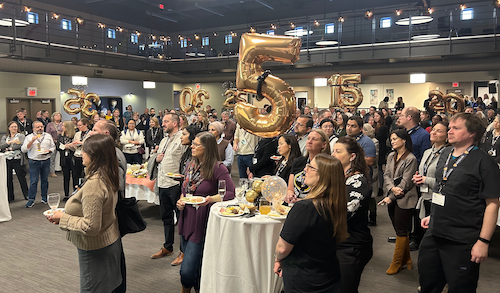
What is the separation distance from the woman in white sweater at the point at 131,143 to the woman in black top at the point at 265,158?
12.8 feet

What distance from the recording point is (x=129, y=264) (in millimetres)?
4047

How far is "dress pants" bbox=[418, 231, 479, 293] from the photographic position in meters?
2.29

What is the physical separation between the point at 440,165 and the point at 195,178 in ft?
6.20

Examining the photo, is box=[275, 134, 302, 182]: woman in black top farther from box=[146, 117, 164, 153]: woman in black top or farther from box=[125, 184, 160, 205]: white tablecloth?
box=[146, 117, 164, 153]: woman in black top

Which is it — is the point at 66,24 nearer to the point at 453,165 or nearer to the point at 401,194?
the point at 401,194

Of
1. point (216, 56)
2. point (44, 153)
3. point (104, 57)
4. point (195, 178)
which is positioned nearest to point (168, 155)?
point (195, 178)

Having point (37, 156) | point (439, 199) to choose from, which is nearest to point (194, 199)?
point (439, 199)

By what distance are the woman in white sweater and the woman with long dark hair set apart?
4951mm

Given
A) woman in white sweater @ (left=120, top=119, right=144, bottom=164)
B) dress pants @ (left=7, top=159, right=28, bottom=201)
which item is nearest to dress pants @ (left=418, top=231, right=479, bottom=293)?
woman in white sweater @ (left=120, top=119, right=144, bottom=164)

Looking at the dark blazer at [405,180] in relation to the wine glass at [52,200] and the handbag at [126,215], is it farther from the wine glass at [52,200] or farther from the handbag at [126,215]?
the wine glass at [52,200]

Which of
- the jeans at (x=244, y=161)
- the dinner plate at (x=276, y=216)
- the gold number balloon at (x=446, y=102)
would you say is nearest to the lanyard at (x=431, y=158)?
the dinner plate at (x=276, y=216)

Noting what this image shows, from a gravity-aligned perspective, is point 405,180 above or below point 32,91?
below

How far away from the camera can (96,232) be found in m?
2.24

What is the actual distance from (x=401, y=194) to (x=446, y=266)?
131 cm
